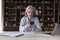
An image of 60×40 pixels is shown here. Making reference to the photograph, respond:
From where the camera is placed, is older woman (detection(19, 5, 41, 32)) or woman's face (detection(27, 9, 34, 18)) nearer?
older woman (detection(19, 5, 41, 32))

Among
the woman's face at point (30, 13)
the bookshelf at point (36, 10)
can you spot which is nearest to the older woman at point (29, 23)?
the woman's face at point (30, 13)

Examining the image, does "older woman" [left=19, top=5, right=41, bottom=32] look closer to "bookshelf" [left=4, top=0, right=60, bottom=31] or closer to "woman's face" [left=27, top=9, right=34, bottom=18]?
"woman's face" [left=27, top=9, right=34, bottom=18]

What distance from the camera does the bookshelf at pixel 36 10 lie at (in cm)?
763

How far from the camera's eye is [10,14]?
25.2ft

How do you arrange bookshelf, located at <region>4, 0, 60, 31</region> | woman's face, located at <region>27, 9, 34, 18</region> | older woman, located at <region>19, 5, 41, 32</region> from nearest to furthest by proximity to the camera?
1. older woman, located at <region>19, 5, 41, 32</region>
2. woman's face, located at <region>27, 9, 34, 18</region>
3. bookshelf, located at <region>4, 0, 60, 31</region>

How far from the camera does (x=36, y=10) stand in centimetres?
766

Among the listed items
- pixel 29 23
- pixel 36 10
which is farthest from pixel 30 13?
pixel 36 10

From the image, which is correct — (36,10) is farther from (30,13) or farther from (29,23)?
(29,23)

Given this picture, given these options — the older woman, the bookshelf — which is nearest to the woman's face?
the older woman

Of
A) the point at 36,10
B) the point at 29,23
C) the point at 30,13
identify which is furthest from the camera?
the point at 36,10

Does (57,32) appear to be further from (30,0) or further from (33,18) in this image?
(30,0)

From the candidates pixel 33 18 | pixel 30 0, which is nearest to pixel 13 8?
pixel 30 0

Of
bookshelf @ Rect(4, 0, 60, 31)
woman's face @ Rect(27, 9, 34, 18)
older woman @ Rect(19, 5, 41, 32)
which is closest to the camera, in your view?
older woman @ Rect(19, 5, 41, 32)

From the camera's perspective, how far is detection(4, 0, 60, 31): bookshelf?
25.0 ft
